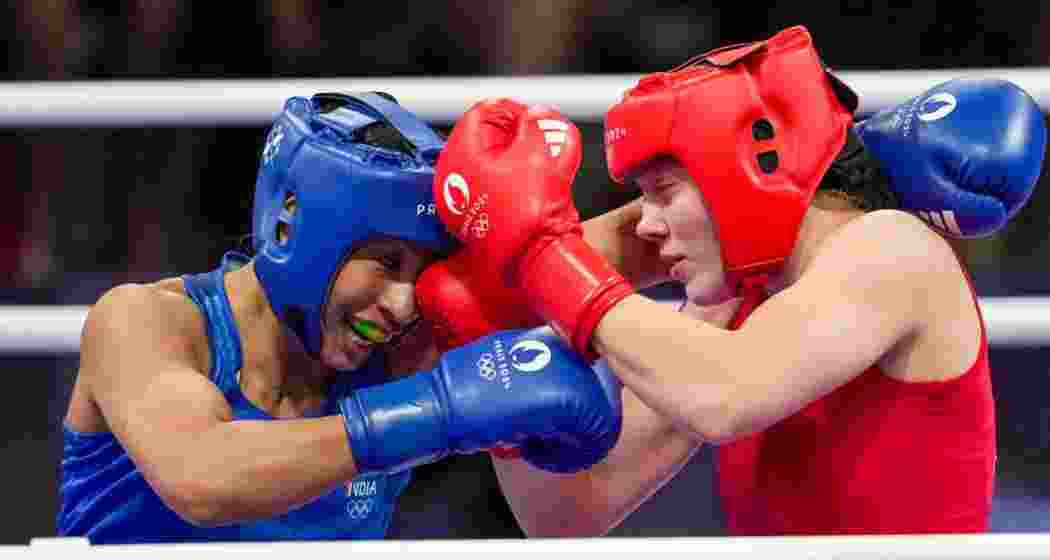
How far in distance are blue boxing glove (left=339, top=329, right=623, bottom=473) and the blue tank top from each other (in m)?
0.31

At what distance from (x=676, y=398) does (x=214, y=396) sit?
0.53 m

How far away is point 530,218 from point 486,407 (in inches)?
8.8

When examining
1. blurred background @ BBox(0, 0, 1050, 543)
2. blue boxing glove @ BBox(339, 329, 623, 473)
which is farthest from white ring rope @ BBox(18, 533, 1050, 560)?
blurred background @ BBox(0, 0, 1050, 543)

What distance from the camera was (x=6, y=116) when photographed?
215 centimetres

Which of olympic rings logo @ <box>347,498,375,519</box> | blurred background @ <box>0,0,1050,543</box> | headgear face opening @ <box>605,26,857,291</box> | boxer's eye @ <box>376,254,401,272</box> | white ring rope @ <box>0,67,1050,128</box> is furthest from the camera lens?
blurred background @ <box>0,0,1050,543</box>

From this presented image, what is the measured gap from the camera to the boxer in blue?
1.64m

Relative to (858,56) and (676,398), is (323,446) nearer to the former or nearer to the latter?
(676,398)

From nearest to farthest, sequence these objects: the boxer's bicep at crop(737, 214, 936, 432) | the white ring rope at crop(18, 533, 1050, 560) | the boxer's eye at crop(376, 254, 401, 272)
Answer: the white ring rope at crop(18, 533, 1050, 560)
the boxer's bicep at crop(737, 214, 936, 432)
the boxer's eye at crop(376, 254, 401, 272)

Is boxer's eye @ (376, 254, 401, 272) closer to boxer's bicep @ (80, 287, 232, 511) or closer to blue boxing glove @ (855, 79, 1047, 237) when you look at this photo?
boxer's bicep @ (80, 287, 232, 511)

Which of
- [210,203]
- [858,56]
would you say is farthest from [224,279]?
[858,56]

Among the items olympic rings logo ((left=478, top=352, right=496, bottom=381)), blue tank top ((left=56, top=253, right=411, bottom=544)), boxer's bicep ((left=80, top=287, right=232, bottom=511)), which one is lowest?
blue tank top ((left=56, top=253, right=411, bottom=544))

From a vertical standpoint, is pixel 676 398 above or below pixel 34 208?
above

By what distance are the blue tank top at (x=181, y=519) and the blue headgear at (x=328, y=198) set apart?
0.10 meters

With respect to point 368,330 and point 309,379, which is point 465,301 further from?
point 309,379
